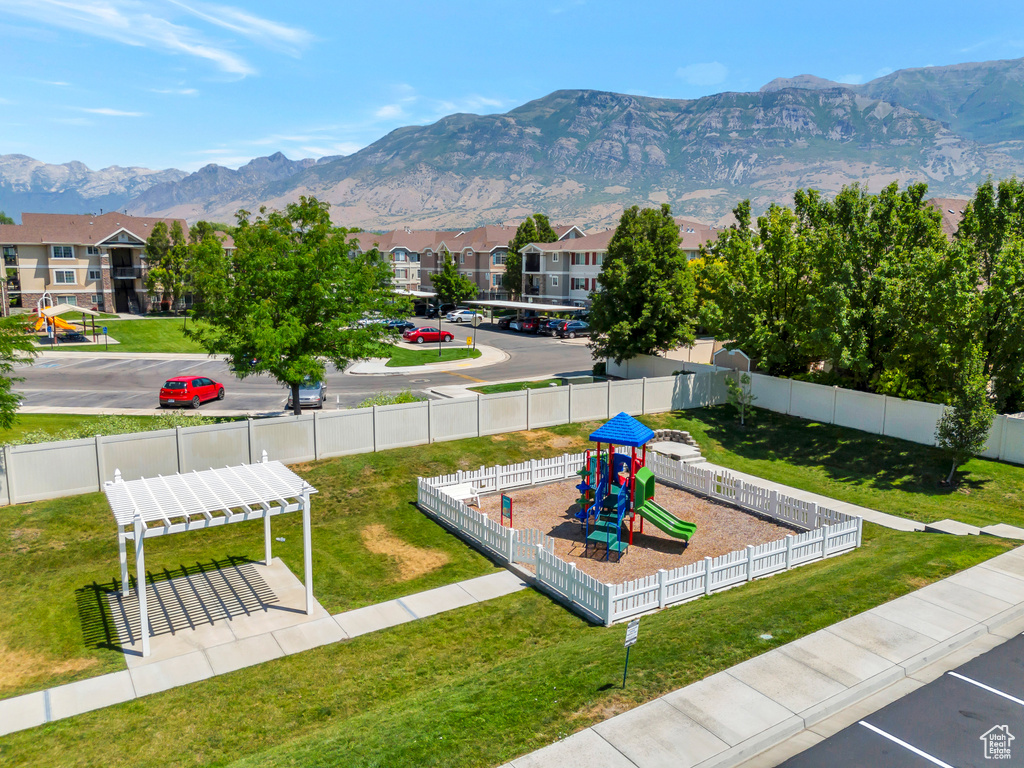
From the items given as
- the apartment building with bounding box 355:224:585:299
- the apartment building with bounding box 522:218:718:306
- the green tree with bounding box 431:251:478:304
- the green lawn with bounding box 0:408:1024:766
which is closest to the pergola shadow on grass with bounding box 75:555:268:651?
the green lawn with bounding box 0:408:1024:766

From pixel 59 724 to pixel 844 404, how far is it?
95.0ft

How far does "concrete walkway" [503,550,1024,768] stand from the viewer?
383 inches

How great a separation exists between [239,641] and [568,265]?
75.1m

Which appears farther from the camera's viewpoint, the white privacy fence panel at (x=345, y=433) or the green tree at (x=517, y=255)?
the green tree at (x=517, y=255)

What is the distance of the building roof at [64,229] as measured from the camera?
72.2 metres

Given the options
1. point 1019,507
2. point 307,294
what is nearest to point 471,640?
point 307,294

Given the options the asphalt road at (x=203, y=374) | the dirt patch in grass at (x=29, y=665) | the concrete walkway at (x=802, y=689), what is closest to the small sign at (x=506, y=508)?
the concrete walkway at (x=802, y=689)

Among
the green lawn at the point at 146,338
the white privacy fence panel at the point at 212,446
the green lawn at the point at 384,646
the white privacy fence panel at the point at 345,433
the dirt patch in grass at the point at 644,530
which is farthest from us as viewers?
the green lawn at the point at 146,338

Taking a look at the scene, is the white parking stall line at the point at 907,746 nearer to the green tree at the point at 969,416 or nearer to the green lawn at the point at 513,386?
the green tree at the point at 969,416

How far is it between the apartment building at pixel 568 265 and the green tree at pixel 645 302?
3855cm

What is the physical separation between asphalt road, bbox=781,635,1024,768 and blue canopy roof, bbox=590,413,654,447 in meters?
9.39

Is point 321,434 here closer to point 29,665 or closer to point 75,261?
point 29,665

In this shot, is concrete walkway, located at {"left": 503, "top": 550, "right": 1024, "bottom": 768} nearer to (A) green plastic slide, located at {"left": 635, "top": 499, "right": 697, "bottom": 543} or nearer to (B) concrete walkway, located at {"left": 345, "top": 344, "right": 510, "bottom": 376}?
(A) green plastic slide, located at {"left": 635, "top": 499, "right": 697, "bottom": 543}

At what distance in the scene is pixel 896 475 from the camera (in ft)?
84.8
